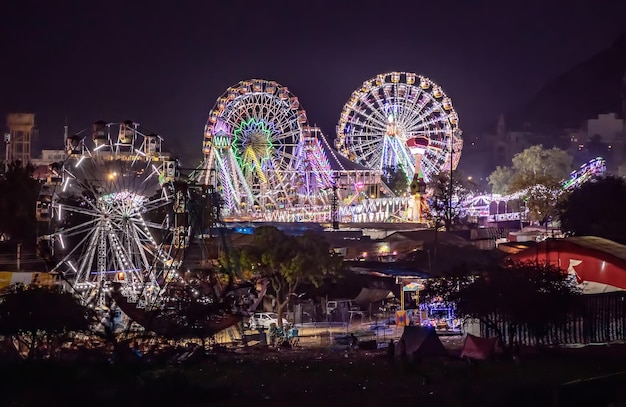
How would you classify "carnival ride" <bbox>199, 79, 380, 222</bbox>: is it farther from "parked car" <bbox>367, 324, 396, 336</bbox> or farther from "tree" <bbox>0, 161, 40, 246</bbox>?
"parked car" <bbox>367, 324, 396, 336</bbox>

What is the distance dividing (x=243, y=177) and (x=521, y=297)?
4513 centimetres

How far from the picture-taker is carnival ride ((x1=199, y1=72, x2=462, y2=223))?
59.6 metres

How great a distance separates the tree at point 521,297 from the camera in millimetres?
21328

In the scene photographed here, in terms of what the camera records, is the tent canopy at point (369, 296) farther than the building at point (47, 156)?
No

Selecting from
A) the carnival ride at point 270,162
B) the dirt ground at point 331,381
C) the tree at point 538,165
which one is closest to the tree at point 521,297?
the dirt ground at point 331,381

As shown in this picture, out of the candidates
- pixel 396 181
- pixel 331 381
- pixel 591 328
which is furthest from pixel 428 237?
pixel 396 181

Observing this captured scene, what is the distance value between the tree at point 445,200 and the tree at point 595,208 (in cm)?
689

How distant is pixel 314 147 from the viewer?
68.0 m

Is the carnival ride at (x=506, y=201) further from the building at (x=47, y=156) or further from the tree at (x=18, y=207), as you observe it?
the building at (x=47, y=156)

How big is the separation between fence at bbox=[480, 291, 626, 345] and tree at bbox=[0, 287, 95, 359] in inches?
451

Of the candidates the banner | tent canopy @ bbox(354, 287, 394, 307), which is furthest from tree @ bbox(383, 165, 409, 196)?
the banner

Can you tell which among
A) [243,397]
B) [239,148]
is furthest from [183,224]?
[239,148]

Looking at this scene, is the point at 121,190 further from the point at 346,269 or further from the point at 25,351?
the point at 346,269

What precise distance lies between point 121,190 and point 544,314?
14.5 m
